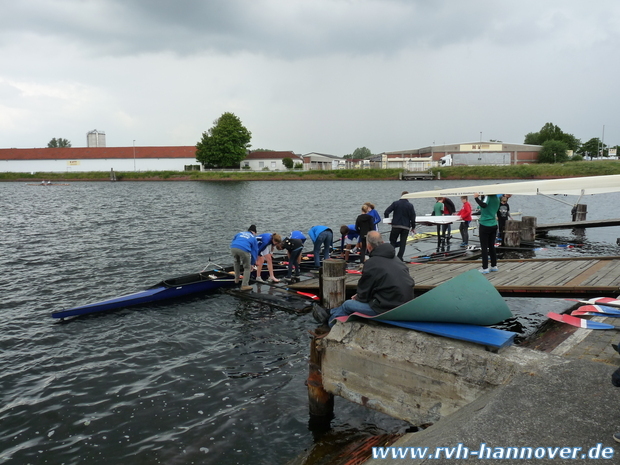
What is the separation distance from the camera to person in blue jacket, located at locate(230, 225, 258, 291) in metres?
13.1

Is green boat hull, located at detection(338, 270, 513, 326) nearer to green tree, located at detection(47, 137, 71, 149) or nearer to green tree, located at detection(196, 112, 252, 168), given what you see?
green tree, located at detection(196, 112, 252, 168)

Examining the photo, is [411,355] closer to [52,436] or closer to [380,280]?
[380,280]

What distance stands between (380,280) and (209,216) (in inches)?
1264

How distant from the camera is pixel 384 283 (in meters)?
6.54

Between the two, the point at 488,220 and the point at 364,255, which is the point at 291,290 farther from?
the point at 488,220

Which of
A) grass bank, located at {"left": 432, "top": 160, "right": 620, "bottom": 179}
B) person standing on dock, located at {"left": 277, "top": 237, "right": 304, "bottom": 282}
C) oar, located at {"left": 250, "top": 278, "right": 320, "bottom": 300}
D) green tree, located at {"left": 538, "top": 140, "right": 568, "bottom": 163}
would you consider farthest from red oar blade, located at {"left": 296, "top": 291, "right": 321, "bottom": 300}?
green tree, located at {"left": 538, "top": 140, "right": 568, "bottom": 163}

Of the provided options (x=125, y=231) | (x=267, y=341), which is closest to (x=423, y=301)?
(x=267, y=341)

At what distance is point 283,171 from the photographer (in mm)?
103625

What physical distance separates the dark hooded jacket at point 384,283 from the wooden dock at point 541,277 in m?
4.21

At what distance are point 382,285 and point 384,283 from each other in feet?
0.14

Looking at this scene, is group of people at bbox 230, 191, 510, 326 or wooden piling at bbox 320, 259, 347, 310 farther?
wooden piling at bbox 320, 259, 347, 310

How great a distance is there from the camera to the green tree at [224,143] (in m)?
98.3

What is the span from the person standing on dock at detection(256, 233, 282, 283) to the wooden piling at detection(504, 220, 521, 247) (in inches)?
450

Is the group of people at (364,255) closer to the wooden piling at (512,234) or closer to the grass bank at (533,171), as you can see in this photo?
the wooden piling at (512,234)
